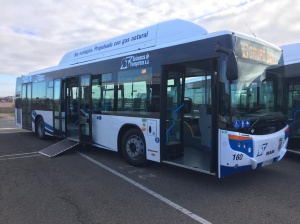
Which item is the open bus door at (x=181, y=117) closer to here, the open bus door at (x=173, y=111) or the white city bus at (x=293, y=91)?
the open bus door at (x=173, y=111)

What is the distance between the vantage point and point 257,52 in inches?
229

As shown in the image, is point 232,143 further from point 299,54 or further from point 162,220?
point 299,54

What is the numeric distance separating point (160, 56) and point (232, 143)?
8.57 ft

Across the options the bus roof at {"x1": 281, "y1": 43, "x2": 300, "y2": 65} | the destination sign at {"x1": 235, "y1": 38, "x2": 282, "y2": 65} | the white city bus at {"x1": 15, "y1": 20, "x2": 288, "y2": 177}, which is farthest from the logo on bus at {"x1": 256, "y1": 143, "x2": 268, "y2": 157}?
the bus roof at {"x1": 281, "y1": 43, "x2": 300, "y2": 65}

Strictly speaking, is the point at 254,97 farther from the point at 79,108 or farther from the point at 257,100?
the point at 79,108

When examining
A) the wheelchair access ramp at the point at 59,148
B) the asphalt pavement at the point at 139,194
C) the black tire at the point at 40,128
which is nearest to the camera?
the asphalt pavement at the point at 139,194

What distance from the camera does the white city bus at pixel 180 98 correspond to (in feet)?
17.5

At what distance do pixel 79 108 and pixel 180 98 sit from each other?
12.5 feet

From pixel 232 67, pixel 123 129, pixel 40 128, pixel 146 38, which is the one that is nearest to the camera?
pixel 232 67

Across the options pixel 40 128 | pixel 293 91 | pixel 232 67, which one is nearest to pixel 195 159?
pixel 232 67

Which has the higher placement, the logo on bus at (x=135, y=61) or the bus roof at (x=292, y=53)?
the bus roof at (x=292, y=53)

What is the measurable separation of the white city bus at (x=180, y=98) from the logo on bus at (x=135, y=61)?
3cm

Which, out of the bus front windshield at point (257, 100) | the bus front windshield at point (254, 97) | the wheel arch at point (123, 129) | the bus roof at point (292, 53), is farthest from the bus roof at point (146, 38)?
the bus roof at point (292, 53)

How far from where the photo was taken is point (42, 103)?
40.1 ft
